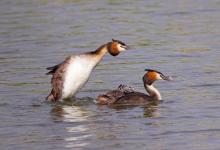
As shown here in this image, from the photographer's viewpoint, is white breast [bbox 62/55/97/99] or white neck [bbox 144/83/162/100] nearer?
white neck [bbox 144/83/162/100]

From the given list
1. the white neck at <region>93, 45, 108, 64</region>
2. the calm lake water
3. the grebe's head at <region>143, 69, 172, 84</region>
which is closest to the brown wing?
the calm lake water

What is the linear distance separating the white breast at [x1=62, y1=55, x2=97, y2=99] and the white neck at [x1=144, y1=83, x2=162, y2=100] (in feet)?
2.86

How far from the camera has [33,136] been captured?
1200 cm

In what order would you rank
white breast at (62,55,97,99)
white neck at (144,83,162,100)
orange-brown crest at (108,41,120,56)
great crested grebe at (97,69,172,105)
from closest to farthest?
great crested grebe at (97,69,172,105), white neck at (144,83,162,100), white breast at (62,55,97,99), orange-brown crest at (108,41,120,56)

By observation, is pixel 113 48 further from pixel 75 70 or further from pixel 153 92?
pixel 153 92

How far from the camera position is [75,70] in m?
14.6

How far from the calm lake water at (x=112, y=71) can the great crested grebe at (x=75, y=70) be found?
0.27m

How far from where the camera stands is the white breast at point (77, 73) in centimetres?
1453

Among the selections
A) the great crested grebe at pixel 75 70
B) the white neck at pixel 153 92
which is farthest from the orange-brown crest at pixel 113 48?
the white neck at pixel 153 92

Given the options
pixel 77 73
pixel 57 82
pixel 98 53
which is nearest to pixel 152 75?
pixel 98 53

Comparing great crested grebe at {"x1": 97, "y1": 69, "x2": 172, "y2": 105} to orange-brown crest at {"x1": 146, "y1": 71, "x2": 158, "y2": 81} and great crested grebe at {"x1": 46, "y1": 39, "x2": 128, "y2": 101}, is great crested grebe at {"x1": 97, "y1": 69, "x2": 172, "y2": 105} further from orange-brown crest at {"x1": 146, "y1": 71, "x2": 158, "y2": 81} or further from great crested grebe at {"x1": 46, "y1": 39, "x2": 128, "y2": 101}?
great crested grebe at {"x1": 46, "y1": 39, "x2": 128, "y2": 101}

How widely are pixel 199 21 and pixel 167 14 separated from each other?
1.50 meters

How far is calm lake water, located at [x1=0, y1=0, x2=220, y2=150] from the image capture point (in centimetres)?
1182

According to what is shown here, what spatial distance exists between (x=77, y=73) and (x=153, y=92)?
119 centimetres
